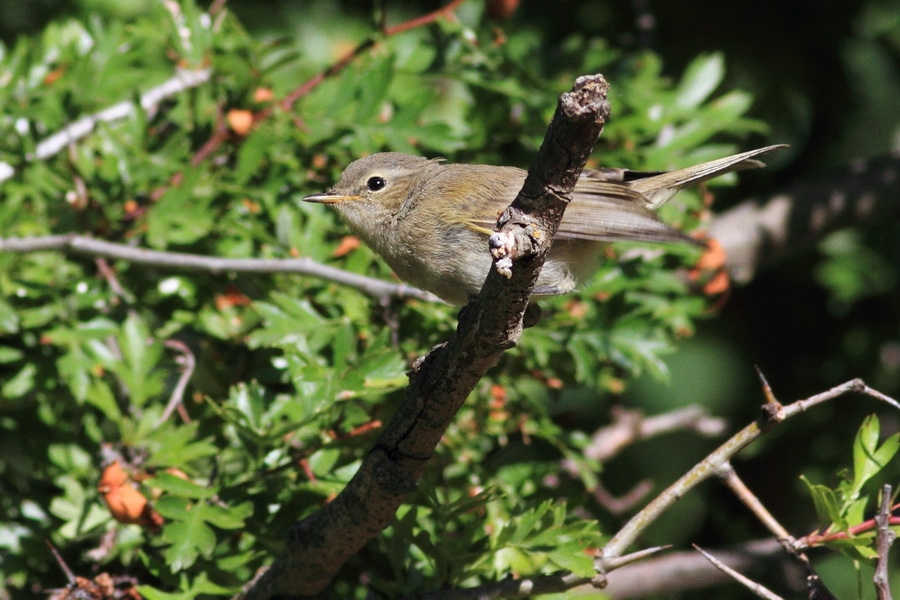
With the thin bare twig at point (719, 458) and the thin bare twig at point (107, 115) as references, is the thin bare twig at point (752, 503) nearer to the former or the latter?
the thin bare twig at point (719, 458)

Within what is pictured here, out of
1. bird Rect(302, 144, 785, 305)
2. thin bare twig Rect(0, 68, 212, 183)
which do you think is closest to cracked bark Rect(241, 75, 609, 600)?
bird Rect(302, 144, 785, 305)

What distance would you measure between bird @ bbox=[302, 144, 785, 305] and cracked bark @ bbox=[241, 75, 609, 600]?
47 cm

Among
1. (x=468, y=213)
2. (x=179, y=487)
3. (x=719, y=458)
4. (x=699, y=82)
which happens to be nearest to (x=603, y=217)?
(x=468, y=213)

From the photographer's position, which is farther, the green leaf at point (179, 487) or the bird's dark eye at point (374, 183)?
the bird's dark eye at point (374, 183)

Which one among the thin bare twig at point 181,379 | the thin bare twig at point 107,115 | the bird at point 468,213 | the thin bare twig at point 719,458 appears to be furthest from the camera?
the thin bare twig at point 107,115

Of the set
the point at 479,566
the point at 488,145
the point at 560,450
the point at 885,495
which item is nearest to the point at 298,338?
the point at 479,566

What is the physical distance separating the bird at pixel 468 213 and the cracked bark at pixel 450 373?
1.54 feet

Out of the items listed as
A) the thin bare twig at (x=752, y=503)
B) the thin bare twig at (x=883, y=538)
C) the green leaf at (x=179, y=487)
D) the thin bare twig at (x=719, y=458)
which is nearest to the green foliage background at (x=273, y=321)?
the green leaf at (x=179, y=487)

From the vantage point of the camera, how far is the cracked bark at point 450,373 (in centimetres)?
171

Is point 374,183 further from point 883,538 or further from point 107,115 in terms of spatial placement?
point 883,538

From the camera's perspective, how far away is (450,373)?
209 centimetres

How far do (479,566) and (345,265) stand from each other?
1.14 m

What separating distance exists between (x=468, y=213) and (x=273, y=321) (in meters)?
0.66

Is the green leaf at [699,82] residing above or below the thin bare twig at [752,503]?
above
